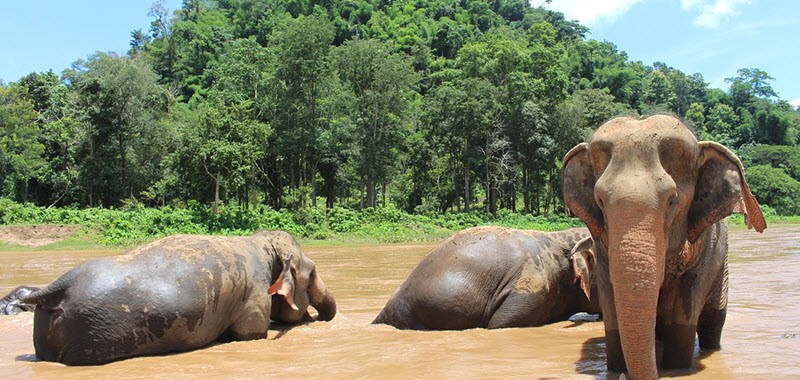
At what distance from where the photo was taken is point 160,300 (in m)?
6.64

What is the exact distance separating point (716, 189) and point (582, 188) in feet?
3.08

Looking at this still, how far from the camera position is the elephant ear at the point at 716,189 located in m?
4.89

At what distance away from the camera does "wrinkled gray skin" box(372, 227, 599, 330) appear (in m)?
7.65

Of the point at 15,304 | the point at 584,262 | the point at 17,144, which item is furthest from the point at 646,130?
the point at 17,144

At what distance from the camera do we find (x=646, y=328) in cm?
421

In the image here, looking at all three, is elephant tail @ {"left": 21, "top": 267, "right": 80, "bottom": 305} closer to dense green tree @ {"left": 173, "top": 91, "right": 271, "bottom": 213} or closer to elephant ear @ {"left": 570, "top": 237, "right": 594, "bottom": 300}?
elephant ear @ {"left": 570, "top": 237, "right": 594, "bottom": 300}

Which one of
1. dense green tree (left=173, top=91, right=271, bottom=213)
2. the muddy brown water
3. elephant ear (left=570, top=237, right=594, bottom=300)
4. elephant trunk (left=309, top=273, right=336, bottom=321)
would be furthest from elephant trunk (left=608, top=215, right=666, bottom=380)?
dense green tree (left=173, top=91, right=271, bottom=213)

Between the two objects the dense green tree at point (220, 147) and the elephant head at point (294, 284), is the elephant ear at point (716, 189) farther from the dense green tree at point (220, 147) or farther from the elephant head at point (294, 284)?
the dense green tree at point (220, 147)

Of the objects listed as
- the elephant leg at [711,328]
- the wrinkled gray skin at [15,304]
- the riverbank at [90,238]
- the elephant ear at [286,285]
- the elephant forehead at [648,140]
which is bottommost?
the riverbank at [90,238]

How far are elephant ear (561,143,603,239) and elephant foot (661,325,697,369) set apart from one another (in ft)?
3.30

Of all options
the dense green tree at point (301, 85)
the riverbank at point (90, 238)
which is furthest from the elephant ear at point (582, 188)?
the dense green tree at point (301, 85)

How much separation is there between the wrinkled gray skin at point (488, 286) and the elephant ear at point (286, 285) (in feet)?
3.79

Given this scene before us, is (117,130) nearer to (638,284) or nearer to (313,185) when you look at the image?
(313,185)

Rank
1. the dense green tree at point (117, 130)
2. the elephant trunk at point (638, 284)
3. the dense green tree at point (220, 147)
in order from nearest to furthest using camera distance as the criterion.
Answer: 1. the elephant trunk at point (638, 284)
2. the dense green tree at point (220, 147)
3. the dense green tree at point (117, 130)
